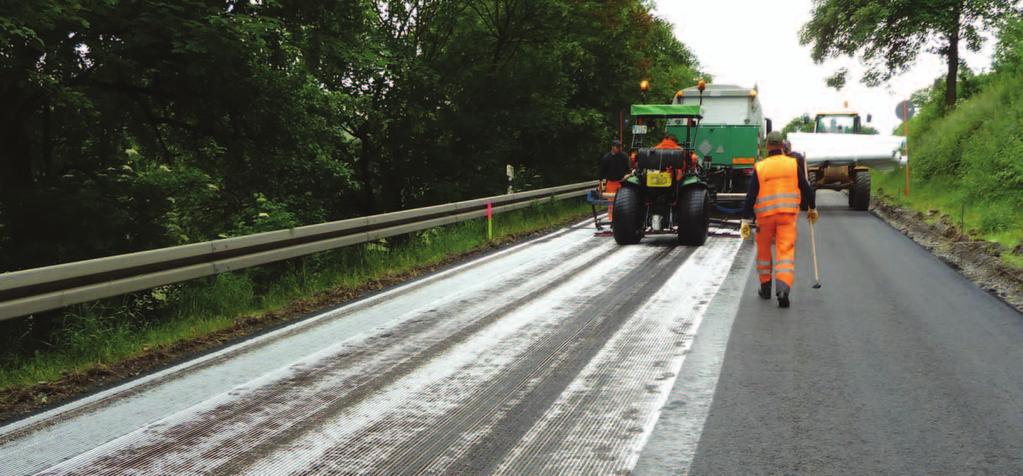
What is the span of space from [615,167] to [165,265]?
9.99 metres

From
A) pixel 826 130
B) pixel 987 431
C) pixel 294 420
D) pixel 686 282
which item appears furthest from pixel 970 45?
pixel 294 420

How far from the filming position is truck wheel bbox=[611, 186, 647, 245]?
12.8m

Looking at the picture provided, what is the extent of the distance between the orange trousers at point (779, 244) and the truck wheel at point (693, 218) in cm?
421

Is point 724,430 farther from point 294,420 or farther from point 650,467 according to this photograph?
point 294,420

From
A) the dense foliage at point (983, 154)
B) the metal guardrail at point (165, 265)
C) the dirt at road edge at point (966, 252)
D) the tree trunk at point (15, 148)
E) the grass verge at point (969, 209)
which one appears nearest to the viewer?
the metal guardrail at point (165, 265)

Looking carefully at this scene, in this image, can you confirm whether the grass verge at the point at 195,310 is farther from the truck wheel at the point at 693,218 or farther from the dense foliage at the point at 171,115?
the truck wheel at the point at 693,218

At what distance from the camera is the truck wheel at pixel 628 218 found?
12820 millimetres

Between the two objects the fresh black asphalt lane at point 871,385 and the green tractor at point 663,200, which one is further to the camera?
the green tractor at point 663,200

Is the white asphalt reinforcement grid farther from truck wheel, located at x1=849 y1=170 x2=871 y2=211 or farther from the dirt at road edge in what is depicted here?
truck wheel, located at x1=849 y1=170 x2=871 y2=211

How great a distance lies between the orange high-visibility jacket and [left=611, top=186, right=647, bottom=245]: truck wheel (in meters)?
4.70

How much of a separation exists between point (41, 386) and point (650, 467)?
13.3ft

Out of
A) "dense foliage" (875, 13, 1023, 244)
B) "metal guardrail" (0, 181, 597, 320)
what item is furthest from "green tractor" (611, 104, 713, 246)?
"dense foliage" (875, 13, 1023, 244)

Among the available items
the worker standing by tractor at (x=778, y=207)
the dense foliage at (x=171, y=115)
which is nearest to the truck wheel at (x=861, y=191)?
the dense foliage at (x=171, y=115)

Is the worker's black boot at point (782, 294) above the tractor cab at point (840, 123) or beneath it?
beneath
